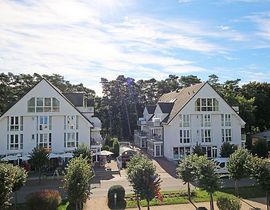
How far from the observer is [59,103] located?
40.1 metres

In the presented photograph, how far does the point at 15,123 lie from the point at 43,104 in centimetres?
413

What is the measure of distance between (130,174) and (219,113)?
26.0 metres

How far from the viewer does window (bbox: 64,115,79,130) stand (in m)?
40.7

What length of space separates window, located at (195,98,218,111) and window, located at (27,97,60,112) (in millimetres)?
19450

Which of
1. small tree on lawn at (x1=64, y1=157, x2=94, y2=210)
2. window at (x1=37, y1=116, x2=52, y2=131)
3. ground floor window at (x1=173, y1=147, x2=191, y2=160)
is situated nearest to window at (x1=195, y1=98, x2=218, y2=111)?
ground floor window at (x1=173, y1=147, x2=191, y2=160)

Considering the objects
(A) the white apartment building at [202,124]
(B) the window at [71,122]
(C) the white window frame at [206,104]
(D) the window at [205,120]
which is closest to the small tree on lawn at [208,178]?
(A) the white apartment building at [202,124]

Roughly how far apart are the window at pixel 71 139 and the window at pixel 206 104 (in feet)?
56.9

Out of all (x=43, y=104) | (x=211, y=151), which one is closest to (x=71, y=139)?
(x=43, y=104)

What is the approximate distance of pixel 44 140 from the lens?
4006 centimetres

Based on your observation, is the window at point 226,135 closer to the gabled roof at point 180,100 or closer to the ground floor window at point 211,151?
the ground floor window at point 211,151

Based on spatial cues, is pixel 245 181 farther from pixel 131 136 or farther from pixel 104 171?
pixel 131 136

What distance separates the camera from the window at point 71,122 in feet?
133

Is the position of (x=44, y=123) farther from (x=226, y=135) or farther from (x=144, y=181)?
(x=226, y=135)

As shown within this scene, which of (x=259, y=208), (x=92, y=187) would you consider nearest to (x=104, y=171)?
(x=92, y=187)
